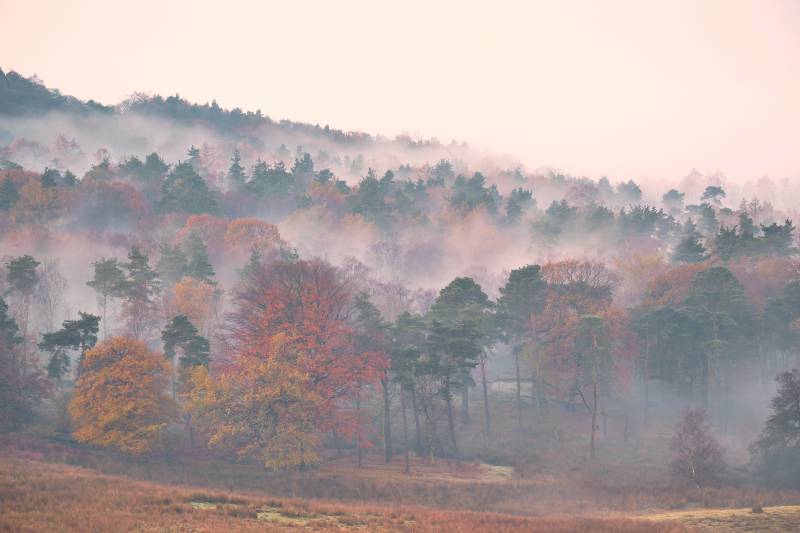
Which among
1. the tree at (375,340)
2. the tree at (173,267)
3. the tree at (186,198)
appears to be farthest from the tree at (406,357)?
the tree at (186,198)

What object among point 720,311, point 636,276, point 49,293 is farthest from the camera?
point 636,276

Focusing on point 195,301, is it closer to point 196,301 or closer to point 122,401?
point 196,301

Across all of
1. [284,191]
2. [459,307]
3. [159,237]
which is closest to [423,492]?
[459,307]

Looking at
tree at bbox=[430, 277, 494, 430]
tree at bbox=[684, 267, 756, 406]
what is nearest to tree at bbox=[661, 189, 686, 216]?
tree at bbox=[684, 267, 756, 406]

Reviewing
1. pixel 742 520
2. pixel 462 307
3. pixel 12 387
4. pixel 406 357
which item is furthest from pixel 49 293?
pixel 742 520

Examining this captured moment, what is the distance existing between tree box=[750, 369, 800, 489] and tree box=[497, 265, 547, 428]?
24.6m

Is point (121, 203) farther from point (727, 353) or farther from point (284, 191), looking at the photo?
point (727, 353)

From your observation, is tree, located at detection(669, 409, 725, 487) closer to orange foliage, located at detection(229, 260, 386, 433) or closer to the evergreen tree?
orange foliage, located at detection(229, 260, 386, 433)

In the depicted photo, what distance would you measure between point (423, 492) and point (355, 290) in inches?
1926

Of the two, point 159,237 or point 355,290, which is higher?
point 159,237

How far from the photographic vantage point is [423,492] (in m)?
42.9

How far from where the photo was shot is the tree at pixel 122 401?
4681 centimetres

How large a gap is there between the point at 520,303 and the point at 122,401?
43.1m

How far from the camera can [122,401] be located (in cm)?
4828
